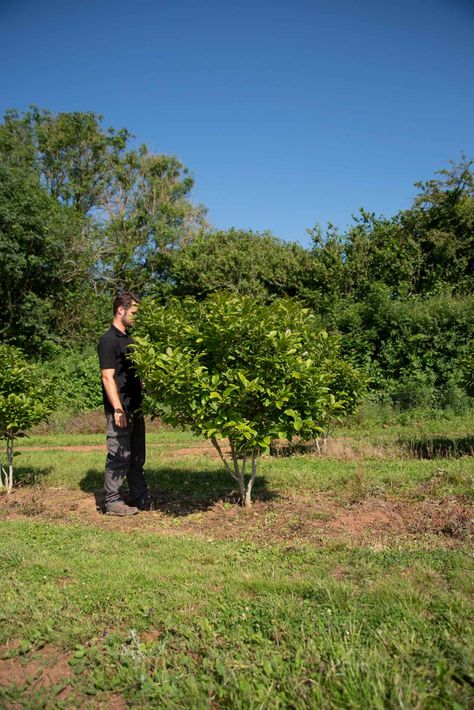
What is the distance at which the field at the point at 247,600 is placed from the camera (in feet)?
7.24

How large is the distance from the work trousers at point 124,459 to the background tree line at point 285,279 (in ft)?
33.2

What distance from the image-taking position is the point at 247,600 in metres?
2.99

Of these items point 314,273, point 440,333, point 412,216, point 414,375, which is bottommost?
point 414,375

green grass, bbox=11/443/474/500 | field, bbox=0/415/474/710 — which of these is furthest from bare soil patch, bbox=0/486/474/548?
green grass, bbox=11/443/474/500

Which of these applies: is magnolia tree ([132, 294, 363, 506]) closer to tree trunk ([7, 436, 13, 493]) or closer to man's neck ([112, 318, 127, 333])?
man's neck ([112, 318, 127, 333])

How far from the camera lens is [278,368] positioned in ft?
16.0

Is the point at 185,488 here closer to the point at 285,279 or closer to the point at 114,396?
the point at 114,396

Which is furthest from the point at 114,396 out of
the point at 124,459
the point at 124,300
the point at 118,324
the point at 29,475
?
the point at 29,475

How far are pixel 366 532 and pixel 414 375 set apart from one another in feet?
37.4

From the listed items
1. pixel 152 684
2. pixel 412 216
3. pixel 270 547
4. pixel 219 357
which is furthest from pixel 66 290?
pixel 152 684

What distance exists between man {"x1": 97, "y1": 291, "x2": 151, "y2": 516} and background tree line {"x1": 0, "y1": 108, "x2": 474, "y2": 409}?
10.2 meters

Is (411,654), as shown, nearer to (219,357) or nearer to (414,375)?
(219,357)

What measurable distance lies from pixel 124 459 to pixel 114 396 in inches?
27.7

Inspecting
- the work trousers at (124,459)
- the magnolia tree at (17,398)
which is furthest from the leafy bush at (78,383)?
the work trousers at (124,459)
